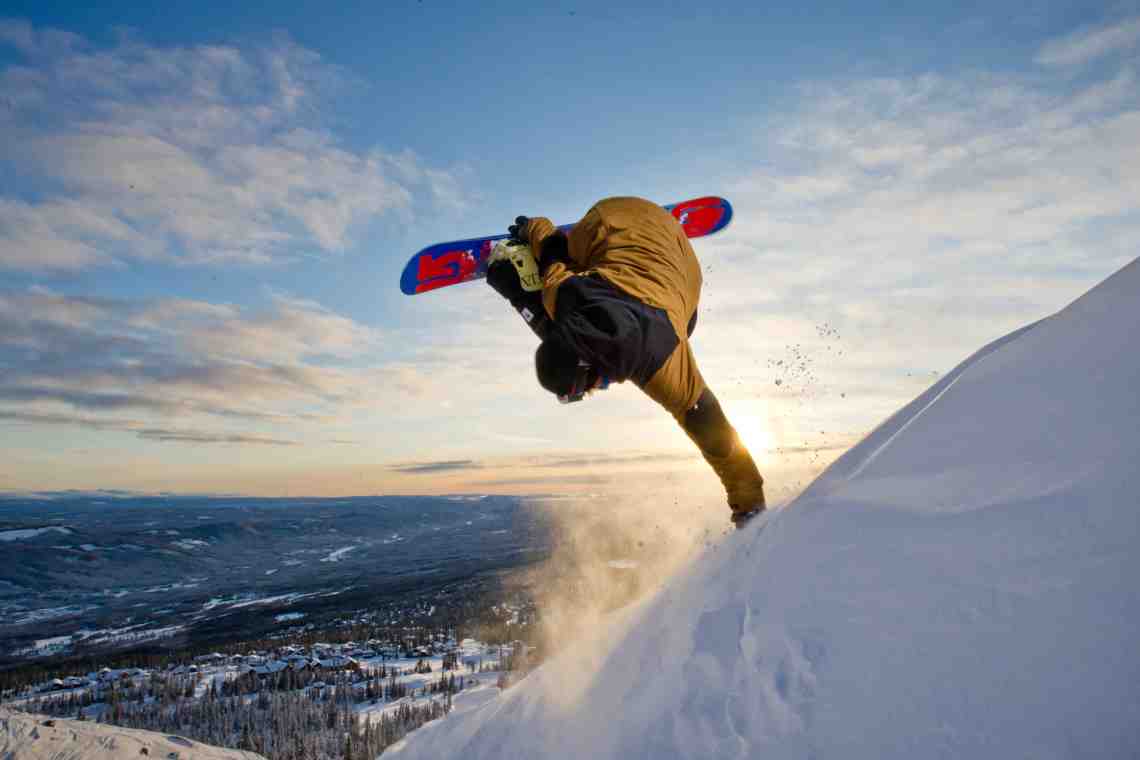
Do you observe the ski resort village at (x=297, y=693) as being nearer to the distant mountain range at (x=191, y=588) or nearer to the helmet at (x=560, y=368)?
the helmet at (x=560, y=368)

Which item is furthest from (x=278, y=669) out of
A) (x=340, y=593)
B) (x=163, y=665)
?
(x=340, y=593)

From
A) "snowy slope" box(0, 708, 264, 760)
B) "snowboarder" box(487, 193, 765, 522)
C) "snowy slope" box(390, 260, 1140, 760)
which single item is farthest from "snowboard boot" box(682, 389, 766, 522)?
"snowy slope" box(0, 708, 264, 760)

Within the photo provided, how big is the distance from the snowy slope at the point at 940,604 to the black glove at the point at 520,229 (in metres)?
3.46

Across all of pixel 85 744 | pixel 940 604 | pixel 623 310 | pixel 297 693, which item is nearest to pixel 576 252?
pixel 623 310

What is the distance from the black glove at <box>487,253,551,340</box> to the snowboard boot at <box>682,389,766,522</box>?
161 cm

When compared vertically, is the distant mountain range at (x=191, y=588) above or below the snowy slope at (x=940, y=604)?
below

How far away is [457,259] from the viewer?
890 centimetres

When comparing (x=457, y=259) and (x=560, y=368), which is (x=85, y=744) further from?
(x=560, y=368)

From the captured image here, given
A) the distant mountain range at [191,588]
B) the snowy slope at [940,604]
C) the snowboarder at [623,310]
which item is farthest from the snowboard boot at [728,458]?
the distant mountain range at [191,588]

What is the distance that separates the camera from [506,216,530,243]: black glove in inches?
207

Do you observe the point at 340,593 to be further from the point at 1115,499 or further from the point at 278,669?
the point at 1115,499

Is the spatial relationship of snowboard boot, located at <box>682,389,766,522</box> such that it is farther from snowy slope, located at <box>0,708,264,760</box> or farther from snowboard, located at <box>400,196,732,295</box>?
snowy slope, located at <box>0,708,264,760</box>

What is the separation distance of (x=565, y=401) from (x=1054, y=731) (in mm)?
2821

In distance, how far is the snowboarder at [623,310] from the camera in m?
3.44
